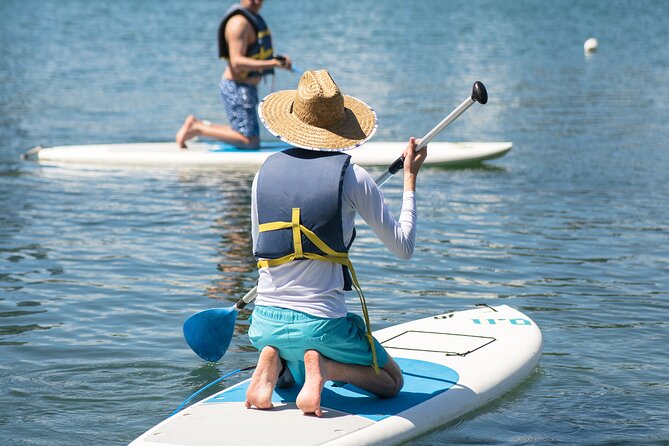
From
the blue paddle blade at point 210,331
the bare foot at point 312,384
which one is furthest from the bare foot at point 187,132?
the bare foot at point 312,384

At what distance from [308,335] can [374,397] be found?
1.58 ft

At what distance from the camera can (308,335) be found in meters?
4.15

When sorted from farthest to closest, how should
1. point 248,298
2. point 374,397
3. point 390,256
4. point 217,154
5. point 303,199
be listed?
point 217,154 < point 390,256 < point 248,298 < point 374,397 < point 303,199

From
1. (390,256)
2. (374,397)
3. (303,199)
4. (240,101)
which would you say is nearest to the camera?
(303,199)

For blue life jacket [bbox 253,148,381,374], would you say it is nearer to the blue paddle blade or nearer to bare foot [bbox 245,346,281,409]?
bare foot [bbox 245,346,281,409]

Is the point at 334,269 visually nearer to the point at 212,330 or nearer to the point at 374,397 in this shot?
the point at 374,397

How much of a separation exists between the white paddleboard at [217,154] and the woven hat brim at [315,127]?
21.4ft

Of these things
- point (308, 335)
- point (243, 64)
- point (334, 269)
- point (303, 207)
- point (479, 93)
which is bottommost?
point (308, 335)

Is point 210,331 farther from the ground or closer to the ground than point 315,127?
closer to the ground

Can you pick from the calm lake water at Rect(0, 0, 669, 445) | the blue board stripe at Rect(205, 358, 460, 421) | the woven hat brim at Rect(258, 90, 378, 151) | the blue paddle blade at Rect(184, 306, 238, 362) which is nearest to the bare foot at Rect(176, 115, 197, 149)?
the calm lake water at Rect(0, 0, 669, 445)

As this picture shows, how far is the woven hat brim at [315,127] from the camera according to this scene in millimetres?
4160

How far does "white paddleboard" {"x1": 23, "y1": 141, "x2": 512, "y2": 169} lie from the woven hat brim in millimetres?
6526

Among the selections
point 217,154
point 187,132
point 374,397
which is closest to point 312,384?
point 374,397

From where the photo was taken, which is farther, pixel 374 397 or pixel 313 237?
pixel 374 397
